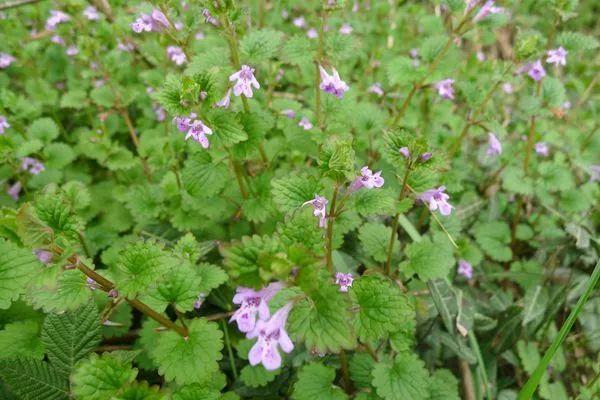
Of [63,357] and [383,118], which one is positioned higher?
[383,118]

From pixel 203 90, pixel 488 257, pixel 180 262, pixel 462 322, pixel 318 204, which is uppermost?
pixel 203 90

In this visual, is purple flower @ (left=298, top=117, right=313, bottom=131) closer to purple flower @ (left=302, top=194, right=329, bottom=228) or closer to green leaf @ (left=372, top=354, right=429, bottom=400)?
purple flower @ (left=302, top=194, right=329, bottom=228)

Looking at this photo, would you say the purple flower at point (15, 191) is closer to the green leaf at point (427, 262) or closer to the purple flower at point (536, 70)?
the green leaf at point (427, 262)

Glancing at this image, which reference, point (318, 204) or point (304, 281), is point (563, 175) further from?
point (304, 281)

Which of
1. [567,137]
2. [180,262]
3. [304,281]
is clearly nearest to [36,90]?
[180,262]

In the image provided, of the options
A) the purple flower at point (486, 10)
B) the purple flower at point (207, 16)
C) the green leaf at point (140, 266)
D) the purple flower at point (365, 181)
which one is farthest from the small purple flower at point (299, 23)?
the green leaf at point (140, 266)
